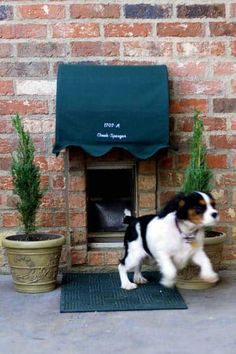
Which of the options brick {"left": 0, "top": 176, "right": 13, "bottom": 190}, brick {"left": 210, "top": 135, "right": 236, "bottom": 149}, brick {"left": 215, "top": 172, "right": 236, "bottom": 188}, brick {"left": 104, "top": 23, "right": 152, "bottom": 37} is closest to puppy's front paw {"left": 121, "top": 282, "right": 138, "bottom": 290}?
brick {"left": 215, "top": 172, "right": 236, "bottom": 188}

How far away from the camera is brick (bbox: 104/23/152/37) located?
6438 mm

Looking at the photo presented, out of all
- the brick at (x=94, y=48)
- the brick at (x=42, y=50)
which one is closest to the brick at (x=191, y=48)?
the brick at (x=94, y=48)

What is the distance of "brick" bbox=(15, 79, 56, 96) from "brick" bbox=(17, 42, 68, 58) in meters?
0.25

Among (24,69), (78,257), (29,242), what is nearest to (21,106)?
(24,69)

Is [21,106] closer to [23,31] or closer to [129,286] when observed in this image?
[23,31]

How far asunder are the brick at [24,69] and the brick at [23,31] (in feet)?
0.85

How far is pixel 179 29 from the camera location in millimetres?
6473

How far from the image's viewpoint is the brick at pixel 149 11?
644cm

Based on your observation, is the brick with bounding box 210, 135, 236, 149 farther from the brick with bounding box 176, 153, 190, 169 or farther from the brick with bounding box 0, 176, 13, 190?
the brick with bounding box 0, 176, 13, 190

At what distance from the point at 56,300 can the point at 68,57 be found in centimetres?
234

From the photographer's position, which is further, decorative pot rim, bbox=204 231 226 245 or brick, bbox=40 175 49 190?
brick, bbox=40 175 49 190

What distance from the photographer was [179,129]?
6543 millimetres

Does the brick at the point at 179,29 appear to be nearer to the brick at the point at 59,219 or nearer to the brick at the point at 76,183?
the brick at the point at 76,183

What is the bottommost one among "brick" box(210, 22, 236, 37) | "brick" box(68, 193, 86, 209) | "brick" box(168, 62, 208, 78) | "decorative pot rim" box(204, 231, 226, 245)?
"decorative pot rim" box(204, 231, 226, 245)
